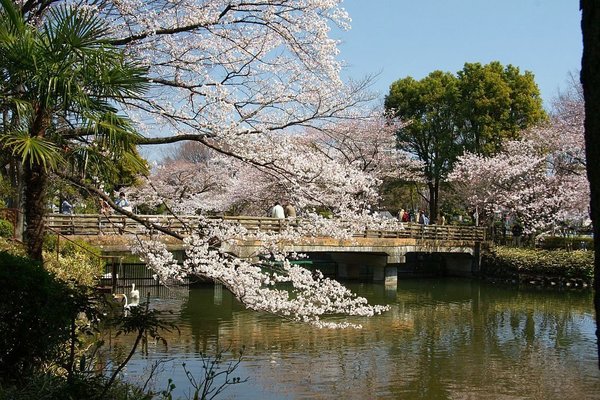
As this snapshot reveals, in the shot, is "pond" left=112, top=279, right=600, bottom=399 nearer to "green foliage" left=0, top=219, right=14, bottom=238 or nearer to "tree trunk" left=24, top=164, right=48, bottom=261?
"green foliage" left=0, top=219, right=14, bottom=238

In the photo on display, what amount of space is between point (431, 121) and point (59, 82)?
2795 centimetres

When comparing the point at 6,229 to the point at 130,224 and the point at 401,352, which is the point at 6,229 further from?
the point at 401,352

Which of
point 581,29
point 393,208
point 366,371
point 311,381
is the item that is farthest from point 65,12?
point 393,208

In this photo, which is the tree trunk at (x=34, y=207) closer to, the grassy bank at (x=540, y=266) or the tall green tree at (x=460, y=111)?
the grassy bank at (x=540, y=266)

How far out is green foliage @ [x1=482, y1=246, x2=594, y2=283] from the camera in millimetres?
22188

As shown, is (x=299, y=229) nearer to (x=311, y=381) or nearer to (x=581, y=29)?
(x=311, y=381)

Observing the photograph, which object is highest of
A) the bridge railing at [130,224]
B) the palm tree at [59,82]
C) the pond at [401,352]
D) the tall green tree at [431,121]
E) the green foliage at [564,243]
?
the tall green tree at [431,121]

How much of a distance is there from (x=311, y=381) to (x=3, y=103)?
6.22m

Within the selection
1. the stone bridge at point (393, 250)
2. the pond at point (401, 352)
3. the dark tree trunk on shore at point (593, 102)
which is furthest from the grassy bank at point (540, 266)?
the dark tree trunk on shore at point (593, 102)

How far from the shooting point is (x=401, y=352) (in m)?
11.6

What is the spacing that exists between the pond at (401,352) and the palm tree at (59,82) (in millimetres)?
4191

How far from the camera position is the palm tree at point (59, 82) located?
4.50 metres

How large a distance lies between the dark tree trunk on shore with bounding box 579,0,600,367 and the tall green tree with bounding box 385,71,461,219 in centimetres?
2842

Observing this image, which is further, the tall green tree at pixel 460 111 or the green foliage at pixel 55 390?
the tall green tree at pixel 460 111
